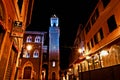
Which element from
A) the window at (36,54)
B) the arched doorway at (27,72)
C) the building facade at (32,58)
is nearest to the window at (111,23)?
the building facade at (32,58)

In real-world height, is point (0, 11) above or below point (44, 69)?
above

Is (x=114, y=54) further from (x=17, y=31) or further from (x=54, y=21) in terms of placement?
(x=54, y=21)

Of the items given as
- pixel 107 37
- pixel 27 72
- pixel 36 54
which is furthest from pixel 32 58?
pixel 107 37

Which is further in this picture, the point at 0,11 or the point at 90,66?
the point at 90,66

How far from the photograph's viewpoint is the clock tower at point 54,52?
1668 inches

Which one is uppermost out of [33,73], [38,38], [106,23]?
[38,38]

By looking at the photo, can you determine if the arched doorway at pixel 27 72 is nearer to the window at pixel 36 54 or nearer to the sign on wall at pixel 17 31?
the window at pixel 36 54

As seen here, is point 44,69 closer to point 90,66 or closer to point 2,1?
point 90,66

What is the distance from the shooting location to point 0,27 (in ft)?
19.6

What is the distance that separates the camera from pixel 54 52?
4459 cm

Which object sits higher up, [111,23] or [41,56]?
[111,23]

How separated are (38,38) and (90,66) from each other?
78.4 ft

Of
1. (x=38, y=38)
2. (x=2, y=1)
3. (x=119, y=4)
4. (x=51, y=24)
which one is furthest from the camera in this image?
(x=51, y=24)

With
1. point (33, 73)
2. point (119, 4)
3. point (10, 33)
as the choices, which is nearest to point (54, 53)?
point (33, 73)
